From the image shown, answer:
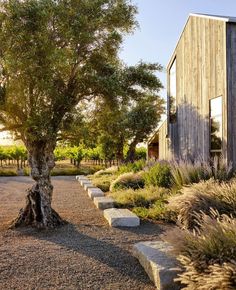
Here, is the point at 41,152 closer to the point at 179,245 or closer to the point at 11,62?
the point at 11,62

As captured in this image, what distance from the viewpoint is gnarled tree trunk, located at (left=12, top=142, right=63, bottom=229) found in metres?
7.85

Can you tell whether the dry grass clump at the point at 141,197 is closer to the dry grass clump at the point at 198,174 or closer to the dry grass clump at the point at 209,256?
the dry grass clump at the point at 198,174

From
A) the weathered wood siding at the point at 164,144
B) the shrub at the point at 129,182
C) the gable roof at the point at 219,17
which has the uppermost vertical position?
the gable roof at the point at 219,17

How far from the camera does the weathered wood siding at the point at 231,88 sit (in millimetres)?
10969

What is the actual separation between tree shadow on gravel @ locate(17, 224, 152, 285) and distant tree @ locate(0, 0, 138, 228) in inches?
18.1

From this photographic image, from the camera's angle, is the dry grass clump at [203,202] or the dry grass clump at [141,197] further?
the dry grass clump at [141,197]

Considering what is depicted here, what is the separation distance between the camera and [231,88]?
11008 mm

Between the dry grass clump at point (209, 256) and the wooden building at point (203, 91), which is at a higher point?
the wooden building at point (203, 91)

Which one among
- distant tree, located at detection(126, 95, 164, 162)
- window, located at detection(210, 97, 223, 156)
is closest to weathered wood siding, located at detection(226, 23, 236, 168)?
window, located at detection(210, 97, 223, 156)

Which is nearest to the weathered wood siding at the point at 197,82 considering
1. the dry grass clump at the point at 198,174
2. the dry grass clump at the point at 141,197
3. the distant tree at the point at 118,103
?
the dry grass clump at the point at 198,174

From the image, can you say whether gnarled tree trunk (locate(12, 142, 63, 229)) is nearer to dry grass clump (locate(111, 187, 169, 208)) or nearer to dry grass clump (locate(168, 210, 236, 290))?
dry grass clump (locate(111, 187, 169, 208))

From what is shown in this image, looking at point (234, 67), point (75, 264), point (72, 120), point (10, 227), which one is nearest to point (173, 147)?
point (234, 67)

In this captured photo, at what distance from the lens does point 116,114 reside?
29.6 ft

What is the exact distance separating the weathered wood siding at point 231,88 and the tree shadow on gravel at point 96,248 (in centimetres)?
533
